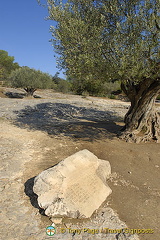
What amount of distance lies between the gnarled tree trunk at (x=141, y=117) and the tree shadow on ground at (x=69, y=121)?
1200 mm

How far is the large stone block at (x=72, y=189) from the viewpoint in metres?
3.91

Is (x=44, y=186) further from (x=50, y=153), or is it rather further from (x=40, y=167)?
(x=50, y=153)

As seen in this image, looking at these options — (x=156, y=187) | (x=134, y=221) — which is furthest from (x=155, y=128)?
(x=134, y=221)

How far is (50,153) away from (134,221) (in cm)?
452

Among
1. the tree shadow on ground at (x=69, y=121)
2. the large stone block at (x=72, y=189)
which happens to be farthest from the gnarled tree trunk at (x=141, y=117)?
the large stone block at (x=72, y=189)

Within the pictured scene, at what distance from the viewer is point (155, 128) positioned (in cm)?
980

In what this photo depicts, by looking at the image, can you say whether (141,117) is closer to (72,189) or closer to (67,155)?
(67,155)

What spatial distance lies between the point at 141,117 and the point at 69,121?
671 cm

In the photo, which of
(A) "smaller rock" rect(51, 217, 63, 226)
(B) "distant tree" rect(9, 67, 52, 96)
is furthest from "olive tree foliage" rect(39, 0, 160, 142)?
(B) "distant tree" rect(9, 67, 52, 96)

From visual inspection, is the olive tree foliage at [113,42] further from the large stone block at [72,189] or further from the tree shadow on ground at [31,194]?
the tree shadow on ground at [31,194]

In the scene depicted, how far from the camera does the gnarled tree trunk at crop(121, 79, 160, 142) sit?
30.6 feet

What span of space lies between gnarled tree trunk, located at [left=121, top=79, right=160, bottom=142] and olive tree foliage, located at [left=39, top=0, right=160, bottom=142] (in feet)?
0.18

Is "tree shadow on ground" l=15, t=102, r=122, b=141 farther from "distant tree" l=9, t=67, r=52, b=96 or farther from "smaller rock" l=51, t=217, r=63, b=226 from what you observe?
"distant tree" l=9, t=67, r=52, b=96

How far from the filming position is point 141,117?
9.80m
